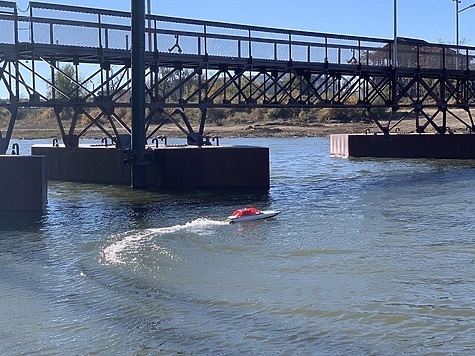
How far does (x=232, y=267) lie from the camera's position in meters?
17.1

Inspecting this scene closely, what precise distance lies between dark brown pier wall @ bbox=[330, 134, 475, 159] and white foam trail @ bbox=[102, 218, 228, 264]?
1338 inches

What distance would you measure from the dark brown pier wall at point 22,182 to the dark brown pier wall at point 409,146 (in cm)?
3452

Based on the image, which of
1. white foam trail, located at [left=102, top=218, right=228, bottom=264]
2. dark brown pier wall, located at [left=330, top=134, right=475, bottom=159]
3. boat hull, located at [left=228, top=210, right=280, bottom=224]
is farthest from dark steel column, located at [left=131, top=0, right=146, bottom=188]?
dark brown pier wall, located at [left=330, top=134, right=475, bottom=159]

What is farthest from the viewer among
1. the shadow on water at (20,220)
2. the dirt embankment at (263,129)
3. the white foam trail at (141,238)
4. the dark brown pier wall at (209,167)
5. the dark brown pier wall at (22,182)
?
the dirt embankment at (263,129)

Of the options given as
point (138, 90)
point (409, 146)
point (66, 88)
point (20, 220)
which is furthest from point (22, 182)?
point (66, 88)

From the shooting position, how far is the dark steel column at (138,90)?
105ft

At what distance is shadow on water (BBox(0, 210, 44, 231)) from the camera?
23.5m

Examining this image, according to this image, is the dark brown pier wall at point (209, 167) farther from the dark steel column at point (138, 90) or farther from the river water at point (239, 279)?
the river water at point (239, 279)

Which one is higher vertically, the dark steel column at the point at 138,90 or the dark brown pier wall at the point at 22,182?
the dark steel column at the point at 138,90

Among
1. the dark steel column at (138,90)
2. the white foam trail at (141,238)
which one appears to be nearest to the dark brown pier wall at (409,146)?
the dark steel column at (138,90)

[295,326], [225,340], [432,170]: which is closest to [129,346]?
[225,340]

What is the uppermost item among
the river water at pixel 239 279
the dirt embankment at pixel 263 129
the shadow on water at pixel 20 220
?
the dirt embankment at pixel 263 129

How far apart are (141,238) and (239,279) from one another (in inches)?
234

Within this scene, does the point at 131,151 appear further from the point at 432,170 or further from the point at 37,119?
the point at 37,119
